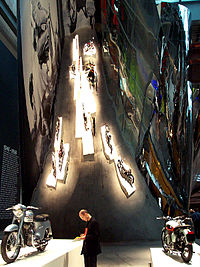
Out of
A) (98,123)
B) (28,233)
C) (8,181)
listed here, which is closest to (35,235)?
(28,233)

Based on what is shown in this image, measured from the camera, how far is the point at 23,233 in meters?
3.65

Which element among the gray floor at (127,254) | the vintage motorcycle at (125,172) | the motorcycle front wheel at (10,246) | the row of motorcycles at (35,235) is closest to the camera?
the motorcycle front wheel at (10,246)

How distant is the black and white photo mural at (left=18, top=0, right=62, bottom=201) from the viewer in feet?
20.8

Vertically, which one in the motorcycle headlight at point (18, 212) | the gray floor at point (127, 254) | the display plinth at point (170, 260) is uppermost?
the motorcycle headlight at point (18, 212)

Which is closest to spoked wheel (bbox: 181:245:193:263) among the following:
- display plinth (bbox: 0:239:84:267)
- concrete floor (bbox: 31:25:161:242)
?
display plinth (bbox: 0:239:84:267)

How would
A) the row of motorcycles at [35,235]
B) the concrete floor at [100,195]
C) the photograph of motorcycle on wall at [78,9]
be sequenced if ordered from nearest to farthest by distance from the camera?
the row of motorcycles at [35,235], the concrete floor at [100,195], the photograph of motorcycle on wall at [78,9]

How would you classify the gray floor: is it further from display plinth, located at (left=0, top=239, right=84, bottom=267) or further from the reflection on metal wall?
the reflection on metal wall

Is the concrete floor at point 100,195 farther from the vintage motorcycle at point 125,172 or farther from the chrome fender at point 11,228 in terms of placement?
the chrome fender at point 11,228

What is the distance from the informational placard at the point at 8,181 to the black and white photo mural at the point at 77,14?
4980 mm

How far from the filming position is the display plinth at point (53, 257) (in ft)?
10.1

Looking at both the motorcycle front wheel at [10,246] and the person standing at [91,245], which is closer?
the motorcycle front wheel at [10,246]

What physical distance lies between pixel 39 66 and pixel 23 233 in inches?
153

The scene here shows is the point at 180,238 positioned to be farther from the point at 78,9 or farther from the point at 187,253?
the point at 78,9

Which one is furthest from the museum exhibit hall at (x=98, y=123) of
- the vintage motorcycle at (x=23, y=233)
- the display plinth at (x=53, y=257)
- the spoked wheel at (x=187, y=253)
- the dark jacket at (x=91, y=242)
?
the spoked wheel at (x=187, y=253)
